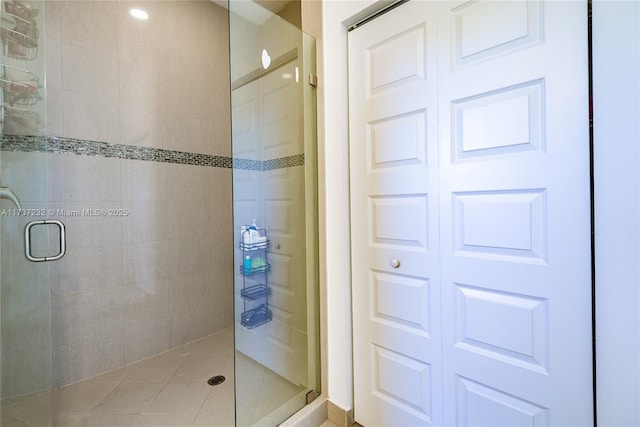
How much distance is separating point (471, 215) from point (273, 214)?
0.96 metres

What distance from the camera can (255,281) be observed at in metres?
1.48

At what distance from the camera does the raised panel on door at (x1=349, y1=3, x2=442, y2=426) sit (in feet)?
3.81

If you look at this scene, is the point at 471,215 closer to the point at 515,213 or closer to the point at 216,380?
the point at 515,213

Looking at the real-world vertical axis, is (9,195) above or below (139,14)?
below

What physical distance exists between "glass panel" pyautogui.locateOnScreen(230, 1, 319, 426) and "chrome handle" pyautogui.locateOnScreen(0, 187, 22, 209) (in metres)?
1.03

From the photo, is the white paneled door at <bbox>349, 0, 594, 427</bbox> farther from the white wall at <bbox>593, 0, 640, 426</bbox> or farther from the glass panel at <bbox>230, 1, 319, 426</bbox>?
the glass panel at <bbox>230, 1, 319, 426</bbox>

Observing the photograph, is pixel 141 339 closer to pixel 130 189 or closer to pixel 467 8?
pixel 130 189

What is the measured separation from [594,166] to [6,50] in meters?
2.38

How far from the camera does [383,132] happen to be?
129 cm

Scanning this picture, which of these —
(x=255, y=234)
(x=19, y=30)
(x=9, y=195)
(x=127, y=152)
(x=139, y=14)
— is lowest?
(x=255, y=234)

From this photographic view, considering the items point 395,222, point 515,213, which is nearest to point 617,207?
point 515,213

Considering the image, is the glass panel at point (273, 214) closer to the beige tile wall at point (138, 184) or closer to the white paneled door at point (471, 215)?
the white paneled door at point (471, 215)

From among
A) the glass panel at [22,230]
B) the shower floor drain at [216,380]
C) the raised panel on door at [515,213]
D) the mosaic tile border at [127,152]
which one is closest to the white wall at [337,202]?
the mosaic tile border at [127,152]

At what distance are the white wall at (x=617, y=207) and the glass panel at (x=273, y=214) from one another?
3.73ft
